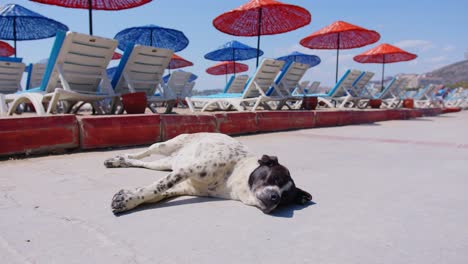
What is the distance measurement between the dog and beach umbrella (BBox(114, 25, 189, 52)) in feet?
40.9

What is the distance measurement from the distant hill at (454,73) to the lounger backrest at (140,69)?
254ft

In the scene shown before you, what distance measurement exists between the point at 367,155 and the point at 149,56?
4551 mm

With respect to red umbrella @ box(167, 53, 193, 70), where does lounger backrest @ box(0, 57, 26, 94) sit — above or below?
below

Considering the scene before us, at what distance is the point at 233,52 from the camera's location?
18562mm

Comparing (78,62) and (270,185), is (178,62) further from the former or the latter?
(270,185)

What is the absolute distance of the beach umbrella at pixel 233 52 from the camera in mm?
18164

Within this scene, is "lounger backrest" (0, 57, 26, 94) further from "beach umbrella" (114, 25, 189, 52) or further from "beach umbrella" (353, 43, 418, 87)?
"beach umbrella" (353, 43, 418, 87)

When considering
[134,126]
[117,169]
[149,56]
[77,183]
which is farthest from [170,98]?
[77,183]

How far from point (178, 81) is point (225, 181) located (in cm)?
1097

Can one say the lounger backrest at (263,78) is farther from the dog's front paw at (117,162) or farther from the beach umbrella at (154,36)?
the beach umbrella at (154,36)

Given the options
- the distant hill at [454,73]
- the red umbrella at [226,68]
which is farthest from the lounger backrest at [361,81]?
the distant hill at [454,73]

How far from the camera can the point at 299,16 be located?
35.5 feet

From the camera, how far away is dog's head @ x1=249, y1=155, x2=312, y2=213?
1.99m

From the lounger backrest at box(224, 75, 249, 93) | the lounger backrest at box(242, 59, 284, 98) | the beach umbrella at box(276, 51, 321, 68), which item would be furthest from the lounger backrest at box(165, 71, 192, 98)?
the beach umbrella at box(276, 51, 321, 68)
